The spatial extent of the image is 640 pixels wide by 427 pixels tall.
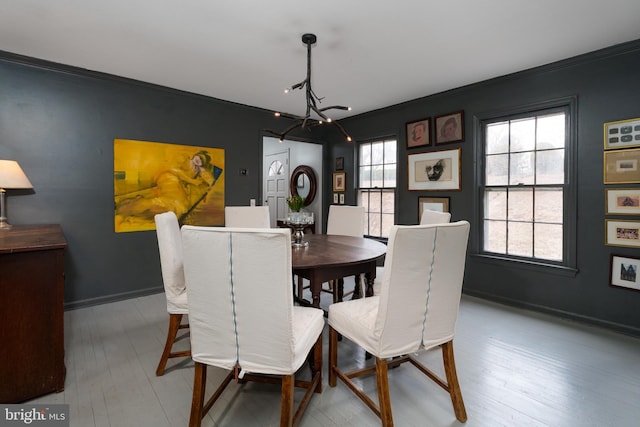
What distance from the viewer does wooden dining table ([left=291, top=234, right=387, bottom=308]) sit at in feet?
6.25

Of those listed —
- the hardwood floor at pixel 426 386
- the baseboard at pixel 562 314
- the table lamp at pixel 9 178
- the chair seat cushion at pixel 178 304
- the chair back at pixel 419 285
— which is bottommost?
the hardwood floor at pixel 426 386

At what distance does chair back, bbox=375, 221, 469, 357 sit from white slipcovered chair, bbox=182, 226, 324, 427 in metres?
0.47

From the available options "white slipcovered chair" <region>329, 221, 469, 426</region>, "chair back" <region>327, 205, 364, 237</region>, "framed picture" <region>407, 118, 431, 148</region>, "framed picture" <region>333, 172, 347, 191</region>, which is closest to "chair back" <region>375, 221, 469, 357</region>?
"white slipcovered chair" <region>329, 221, 469, 426</region>

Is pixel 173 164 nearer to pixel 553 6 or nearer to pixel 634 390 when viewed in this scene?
→ pixel 553 6

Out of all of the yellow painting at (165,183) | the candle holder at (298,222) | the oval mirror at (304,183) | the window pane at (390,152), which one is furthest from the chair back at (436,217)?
the oval mirror at (304,183)

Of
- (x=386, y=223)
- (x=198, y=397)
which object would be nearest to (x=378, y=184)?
(x=386, y=223)

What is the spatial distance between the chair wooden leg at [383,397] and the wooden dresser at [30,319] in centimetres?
185

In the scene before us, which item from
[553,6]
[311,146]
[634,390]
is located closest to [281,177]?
[311,146]

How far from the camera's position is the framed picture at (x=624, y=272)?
8.66 ft

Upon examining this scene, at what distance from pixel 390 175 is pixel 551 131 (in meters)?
2.02

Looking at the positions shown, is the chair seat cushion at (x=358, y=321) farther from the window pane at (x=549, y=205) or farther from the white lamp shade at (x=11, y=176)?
the white lamp shade at (x=11, y=176)

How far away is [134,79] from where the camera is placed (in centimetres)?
350

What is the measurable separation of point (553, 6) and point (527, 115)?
1.35 m

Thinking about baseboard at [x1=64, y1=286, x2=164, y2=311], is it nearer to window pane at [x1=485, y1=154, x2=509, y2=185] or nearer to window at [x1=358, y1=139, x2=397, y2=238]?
window at [x1=358, y1=139, x2=397, y2=238]
